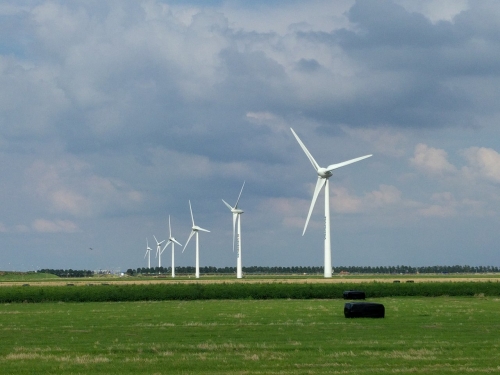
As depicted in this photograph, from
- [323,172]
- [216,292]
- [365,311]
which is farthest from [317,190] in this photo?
[365,311]

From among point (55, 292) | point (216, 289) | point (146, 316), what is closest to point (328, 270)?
point (216, 289)

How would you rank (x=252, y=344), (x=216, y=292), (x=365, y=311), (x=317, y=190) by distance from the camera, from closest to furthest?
(x=252, y=344) < (x=365, y=311) < (x=216, y=292) < (x=317, y=190)

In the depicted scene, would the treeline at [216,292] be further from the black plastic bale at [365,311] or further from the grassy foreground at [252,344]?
the black plastic bale at [365,311]

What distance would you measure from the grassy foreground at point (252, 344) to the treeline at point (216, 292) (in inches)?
1209

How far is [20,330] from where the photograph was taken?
1588 inches

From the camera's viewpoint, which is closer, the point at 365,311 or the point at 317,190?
the point at 365,311

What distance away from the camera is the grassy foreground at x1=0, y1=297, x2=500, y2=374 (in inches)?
1009

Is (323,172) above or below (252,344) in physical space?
above

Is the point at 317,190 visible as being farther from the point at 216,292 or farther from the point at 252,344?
the point at 252,344

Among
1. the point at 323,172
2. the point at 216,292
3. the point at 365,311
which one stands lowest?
the point at 216,292

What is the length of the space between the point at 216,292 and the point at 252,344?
50614 millimetres

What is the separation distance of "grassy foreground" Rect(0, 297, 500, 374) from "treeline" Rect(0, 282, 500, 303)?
101 ft

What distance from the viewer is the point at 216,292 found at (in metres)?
82.0

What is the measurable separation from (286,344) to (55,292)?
53378 mm
